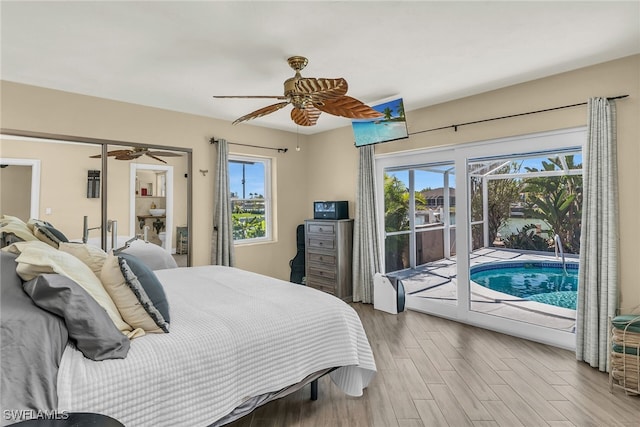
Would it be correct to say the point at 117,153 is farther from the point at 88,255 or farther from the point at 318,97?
the point at 318,97

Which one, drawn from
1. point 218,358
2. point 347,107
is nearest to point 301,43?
point 347,107

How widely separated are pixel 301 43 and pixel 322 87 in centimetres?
52

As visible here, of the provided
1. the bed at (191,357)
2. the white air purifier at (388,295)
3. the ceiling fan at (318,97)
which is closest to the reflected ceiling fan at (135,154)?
the ceiling fan at (318,97)

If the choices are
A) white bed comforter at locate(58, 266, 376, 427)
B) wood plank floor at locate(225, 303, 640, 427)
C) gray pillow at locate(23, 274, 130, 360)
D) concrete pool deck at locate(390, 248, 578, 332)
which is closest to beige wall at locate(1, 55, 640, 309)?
concrete pool deck at locate(390, 248, 578, 332)

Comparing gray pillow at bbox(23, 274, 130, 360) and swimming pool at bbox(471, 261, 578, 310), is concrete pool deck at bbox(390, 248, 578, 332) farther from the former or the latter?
gray pillow at bbox(23, 274, 130, 360)

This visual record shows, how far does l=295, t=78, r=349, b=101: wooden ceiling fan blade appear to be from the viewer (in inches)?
84.0

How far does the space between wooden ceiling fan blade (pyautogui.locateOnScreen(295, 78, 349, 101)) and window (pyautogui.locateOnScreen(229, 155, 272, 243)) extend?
2.82m

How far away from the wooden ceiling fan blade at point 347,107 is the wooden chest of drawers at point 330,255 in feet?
7.14

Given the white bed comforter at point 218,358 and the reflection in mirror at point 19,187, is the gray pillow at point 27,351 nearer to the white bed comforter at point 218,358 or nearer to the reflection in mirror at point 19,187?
the white bed comforter at point 218,358

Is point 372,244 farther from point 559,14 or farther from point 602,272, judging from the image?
point 559,14

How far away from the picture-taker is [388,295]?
4137 millimetres

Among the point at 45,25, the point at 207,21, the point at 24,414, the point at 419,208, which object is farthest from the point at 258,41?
the point at 419,208

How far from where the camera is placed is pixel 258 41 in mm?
2404

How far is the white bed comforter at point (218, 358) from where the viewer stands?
1.27 metres
